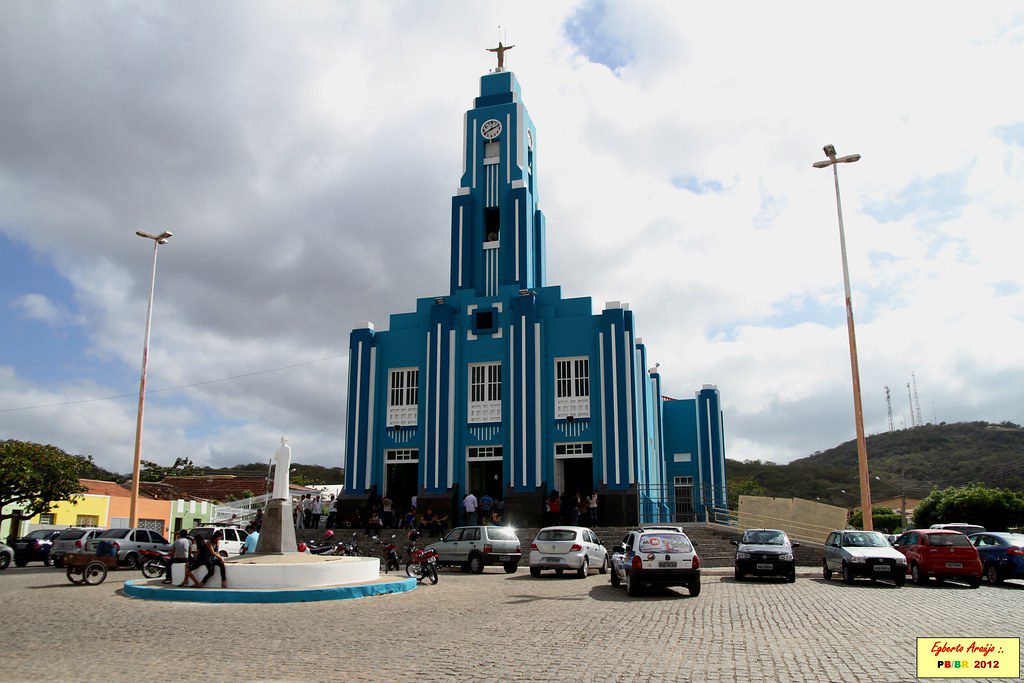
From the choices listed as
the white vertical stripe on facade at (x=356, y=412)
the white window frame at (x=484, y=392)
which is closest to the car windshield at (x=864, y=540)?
the white window frame at (x=484, y=392)

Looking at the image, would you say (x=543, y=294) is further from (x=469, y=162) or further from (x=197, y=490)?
(x=197, y=490)

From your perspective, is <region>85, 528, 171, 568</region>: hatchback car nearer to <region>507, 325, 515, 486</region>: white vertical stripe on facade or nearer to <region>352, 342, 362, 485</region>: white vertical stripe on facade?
<region>352, 342, 362, 485</region>: white vertical stripe on facade

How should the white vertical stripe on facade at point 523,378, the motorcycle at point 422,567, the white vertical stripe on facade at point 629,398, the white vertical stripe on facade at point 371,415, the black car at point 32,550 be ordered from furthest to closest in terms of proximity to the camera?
1. the white vertical stripe on facade at point 371,415
2. the white vertical stripe on facade at point 523,378
3. the white vertical stripe on facade at point 629,398
4. the black car at point 32,550
5. the motorcycle at point 422,567

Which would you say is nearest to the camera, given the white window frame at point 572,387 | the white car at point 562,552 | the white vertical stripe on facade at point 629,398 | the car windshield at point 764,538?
the car windshield at point 764,538

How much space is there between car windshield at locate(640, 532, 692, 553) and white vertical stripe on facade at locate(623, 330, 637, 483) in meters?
13.8

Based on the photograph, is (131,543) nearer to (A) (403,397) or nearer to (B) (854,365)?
(A) (403,397)

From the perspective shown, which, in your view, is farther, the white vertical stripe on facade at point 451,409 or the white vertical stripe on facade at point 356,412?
the white vertical stripe on facade at point 356,412

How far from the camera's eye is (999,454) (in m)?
90.7

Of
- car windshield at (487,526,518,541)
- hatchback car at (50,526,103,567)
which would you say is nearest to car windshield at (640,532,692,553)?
car windshield at (487,526,518,541)

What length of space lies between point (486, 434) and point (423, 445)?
107 inches

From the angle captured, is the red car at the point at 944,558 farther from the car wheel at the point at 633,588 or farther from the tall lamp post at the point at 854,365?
the car wheel at the point at 633,588

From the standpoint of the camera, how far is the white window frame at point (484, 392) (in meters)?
31.5

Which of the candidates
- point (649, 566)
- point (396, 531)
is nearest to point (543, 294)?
point (396, 531)

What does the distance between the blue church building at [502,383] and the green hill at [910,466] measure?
184 feet
